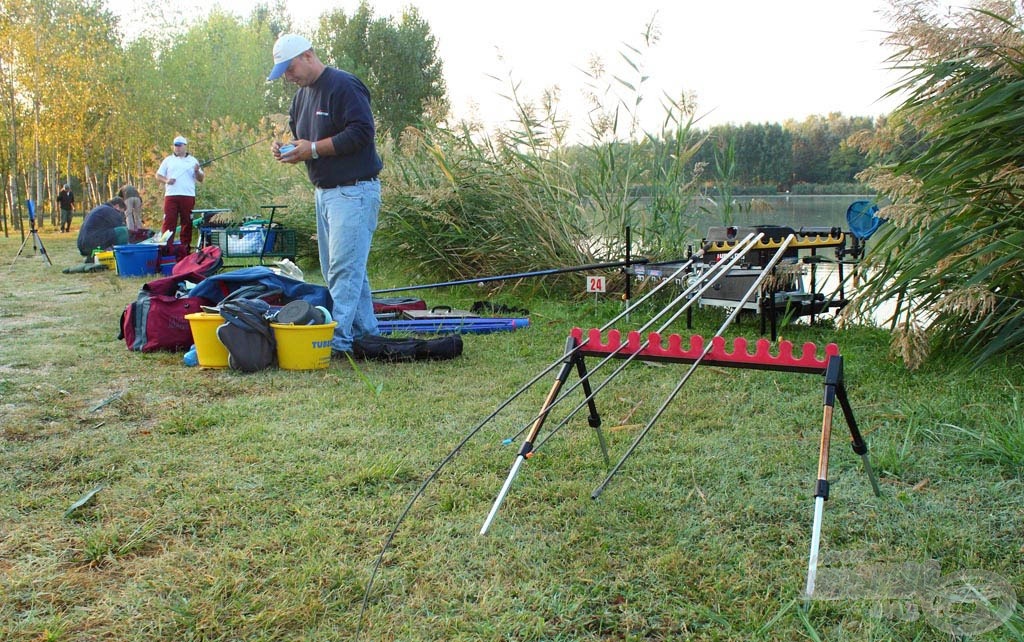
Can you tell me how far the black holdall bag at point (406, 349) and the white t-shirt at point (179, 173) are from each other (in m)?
6.59

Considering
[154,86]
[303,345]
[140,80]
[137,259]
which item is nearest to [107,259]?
[137,259]

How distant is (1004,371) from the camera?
382 centimetres

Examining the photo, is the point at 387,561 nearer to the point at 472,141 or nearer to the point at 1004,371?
the point at 1004,371

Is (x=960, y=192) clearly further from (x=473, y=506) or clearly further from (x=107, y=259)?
(x=107, y=259)

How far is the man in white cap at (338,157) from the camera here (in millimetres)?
4656

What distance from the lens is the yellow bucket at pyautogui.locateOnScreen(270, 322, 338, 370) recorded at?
14.8 ft

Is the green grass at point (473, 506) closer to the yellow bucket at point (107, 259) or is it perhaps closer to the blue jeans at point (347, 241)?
the blue jeans at point (347, 241)

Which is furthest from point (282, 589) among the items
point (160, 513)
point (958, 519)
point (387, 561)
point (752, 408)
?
point (752, 408)

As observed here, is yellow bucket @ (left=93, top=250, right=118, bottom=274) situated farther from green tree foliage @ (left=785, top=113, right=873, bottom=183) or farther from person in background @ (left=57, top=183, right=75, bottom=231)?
person in background @ (left=57, top=183, right=75, bottom=231)

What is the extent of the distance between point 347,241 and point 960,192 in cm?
326

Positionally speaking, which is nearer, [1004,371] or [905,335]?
[1004,371]

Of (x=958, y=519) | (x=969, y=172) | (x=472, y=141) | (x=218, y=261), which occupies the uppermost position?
(x=472, y=141)

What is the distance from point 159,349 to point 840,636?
4501 mm

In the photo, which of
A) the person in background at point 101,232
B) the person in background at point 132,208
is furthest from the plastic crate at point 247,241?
the person in background at point 132,208
